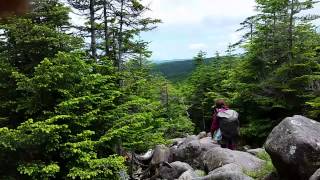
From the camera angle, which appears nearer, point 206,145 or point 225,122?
point 225,122

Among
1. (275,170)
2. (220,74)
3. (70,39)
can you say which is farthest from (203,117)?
(275,170)

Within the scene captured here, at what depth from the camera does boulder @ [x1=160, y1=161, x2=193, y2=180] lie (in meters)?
18.4

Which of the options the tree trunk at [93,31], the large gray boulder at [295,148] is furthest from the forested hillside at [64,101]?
the large gray boulder at [295,148]

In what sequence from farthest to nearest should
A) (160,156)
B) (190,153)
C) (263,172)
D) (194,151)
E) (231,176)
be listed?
(160,156), (190,153), (194,151), (263,172), (231,176)

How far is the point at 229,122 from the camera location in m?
15.5

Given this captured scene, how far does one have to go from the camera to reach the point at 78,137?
1530cm

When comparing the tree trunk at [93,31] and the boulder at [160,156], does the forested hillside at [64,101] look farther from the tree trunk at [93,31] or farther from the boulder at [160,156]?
the boulder at [160,156]

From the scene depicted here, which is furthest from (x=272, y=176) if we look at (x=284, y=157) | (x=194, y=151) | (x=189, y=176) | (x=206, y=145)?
(x=194, y=151)

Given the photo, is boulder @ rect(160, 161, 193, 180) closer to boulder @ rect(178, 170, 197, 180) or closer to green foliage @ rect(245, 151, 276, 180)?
boulder @ rect(178, 170, 197, 180)

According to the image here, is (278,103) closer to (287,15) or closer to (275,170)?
(287,15)

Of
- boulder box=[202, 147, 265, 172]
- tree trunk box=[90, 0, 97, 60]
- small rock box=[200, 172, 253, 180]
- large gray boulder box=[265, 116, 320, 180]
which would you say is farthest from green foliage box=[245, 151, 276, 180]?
tree trunk box=[90, 0, 97, 60]

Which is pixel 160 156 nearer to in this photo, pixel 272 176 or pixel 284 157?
pixel 272 176

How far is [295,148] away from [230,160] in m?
3.92

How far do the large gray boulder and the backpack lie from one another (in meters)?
3.25
